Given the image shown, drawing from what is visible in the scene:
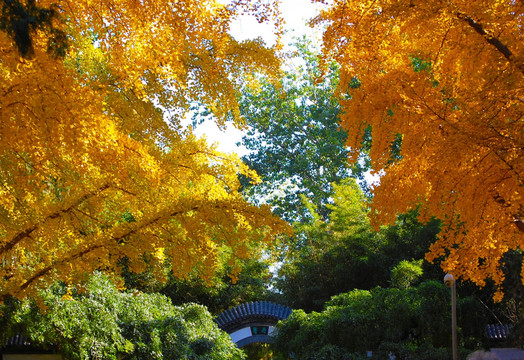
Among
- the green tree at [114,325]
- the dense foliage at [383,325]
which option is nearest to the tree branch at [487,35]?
the dense foliage at [383,325]

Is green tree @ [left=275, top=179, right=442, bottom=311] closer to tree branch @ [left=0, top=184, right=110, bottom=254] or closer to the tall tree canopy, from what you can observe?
the tall tree canopy

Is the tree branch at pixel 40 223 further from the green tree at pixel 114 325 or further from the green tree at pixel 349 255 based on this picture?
the green tree at pixel 349 255

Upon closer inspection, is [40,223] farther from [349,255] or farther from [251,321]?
[349,255]

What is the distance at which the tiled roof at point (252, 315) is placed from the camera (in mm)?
10398

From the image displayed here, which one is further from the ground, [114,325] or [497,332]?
[114,325]

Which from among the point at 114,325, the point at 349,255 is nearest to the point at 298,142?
the point at 349,255

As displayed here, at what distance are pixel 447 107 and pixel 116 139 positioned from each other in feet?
9.62

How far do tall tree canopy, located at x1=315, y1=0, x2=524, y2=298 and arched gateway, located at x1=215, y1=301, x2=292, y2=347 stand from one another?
16.1ft

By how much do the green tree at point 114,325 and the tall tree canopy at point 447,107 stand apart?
12.9 ft

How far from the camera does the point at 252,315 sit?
1041 cm

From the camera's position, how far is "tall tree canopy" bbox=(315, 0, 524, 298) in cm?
440

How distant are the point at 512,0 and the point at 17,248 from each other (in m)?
5.29

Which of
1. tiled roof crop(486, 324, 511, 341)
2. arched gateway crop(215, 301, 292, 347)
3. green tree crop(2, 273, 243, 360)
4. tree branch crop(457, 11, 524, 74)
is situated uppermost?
tree branch crop(457, 11, 524, 74)

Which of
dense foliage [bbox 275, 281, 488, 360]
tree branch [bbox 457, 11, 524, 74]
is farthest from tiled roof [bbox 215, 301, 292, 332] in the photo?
tree branch [bbox 457, 11, 524, 74]
